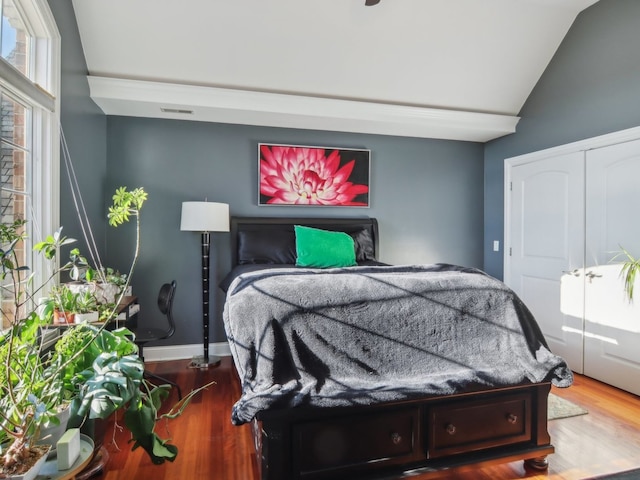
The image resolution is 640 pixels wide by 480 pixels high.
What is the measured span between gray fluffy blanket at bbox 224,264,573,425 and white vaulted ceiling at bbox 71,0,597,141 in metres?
2.10

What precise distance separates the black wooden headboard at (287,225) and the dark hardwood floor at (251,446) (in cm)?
145

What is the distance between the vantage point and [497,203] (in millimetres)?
4285

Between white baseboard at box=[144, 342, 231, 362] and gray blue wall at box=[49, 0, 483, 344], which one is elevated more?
gray blue wall at box=[49, 0, 483, 344]

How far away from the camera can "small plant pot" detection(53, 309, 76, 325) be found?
73.3 inches

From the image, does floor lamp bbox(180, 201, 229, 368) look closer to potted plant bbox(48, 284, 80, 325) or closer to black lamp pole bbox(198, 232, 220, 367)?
black lamp pole bbox(198, 232, 220, 367)

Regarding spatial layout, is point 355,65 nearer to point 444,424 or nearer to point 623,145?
point 623,145

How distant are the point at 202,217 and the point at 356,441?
222 centimetres

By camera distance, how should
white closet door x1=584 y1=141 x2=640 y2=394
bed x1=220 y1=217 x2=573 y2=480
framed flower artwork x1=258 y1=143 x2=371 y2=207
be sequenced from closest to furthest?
bed x1=220 y1=217 x2=573 y2=480
white closet door x1=584 y1=141 x2=640 y2=394
framed flower artwork x1=258 y1=143 x2=371 y2=207

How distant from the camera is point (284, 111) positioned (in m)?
3.44

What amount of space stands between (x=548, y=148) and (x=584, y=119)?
1.31 ft

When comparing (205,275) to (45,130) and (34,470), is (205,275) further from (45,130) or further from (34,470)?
(34,470)

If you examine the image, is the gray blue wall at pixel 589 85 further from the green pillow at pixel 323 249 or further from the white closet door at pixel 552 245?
the green pillow at pixel 323 249

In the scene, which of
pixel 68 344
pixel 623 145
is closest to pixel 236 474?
pixel 68 344

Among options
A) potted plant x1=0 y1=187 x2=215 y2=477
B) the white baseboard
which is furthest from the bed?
the white baseboard
